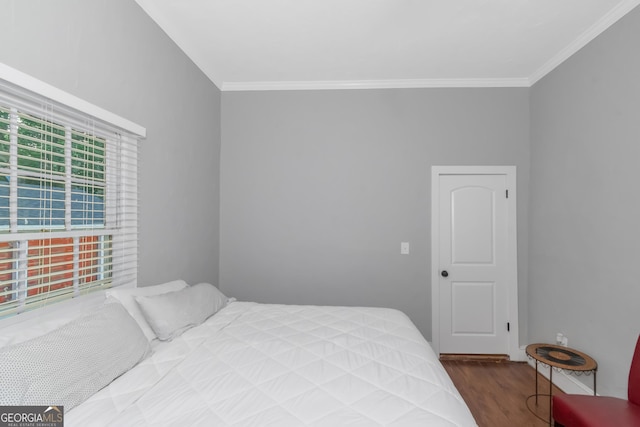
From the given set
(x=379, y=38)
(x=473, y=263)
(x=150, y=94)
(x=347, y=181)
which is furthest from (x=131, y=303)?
(x=473, y=263)

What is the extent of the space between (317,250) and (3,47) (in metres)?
2.64

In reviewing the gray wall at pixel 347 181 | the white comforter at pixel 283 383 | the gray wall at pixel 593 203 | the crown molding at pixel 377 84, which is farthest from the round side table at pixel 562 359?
the crown molding at pixel 377 84

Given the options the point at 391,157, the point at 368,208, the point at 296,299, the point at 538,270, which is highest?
the point at 391,157

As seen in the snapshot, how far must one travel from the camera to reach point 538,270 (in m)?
2.99

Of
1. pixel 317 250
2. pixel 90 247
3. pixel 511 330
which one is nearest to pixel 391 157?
pixel 317 250

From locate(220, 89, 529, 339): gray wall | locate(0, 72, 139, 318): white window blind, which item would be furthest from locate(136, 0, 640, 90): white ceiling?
locate(0, 72, 139, 318): white window blind

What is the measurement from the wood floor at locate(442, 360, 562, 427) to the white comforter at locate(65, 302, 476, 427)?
1.05m

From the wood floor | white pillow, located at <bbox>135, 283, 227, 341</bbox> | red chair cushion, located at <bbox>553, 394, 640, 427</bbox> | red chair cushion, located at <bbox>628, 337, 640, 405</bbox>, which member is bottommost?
the wood floor

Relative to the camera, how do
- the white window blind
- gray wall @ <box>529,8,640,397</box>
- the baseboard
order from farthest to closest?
the baseboard < gray wall @ <box>529,8,640,397</box> < the white window blind

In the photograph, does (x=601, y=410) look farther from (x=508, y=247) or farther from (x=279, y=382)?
(x=508, y=247)

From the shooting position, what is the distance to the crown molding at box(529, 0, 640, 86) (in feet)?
6.76

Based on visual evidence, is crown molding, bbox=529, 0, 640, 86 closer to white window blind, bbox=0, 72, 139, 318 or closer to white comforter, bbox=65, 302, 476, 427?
white comforter, bbox=65, 302, 476, 427

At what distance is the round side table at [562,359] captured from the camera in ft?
6.99

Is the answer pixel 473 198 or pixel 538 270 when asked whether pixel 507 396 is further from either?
pixel 473 198
